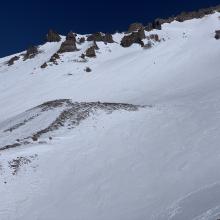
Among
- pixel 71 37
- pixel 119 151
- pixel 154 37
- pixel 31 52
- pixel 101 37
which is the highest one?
pixel 71 37

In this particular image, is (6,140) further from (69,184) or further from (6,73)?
(6,73)

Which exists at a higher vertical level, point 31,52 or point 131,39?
point 31,52

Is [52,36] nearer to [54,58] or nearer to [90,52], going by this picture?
[54,58]

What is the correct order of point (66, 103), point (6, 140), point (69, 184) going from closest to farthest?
1. point (69, 184)
2. point (6, 140)
3. point (66, 103)

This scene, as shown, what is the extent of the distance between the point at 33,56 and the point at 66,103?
3276 cm

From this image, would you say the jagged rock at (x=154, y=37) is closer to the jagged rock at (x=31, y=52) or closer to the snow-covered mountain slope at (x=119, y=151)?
the snow-covered mountain slope at (x=119, y=151)

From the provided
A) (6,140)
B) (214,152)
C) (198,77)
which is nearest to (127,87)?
(198,77)

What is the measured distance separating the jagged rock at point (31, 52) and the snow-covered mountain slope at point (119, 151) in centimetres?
1808

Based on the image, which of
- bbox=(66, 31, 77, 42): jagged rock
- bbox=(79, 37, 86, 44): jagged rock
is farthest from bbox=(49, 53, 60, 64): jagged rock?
bbox=(79, 37, 86, 44): jagged rock

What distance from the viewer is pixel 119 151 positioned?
2609 cm

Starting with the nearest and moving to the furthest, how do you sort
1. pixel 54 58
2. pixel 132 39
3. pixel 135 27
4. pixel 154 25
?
pixel 54 58, pixel 132 39, pixel 154 25, pixel 135 27

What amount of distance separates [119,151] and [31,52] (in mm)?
47175

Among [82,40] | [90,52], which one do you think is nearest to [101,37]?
[82,40]

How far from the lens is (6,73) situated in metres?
64.9
